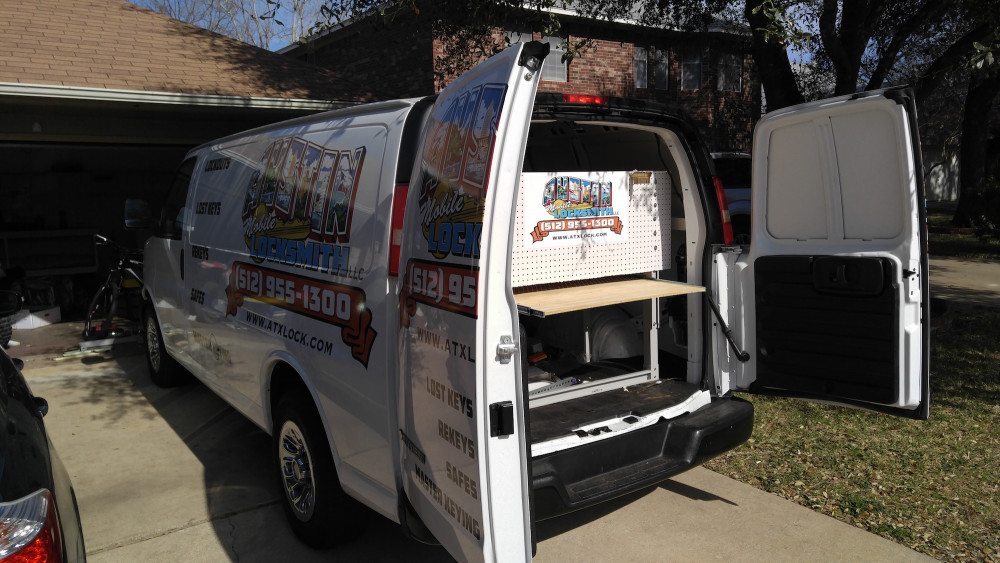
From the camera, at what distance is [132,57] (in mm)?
9305

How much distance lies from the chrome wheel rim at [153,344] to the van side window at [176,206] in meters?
1.02

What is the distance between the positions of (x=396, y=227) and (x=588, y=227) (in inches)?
62.8

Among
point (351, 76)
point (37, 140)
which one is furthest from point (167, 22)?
point (351, 76)

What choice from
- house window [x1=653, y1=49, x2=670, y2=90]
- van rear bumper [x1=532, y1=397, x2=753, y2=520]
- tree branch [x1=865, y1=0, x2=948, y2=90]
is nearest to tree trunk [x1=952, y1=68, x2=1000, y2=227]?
house window [x1=653, y1=49, x2=670, y2=90]

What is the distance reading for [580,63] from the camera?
18.0 m

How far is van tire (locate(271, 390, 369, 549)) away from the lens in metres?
3.66

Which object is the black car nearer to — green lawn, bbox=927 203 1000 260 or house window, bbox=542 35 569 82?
green lawn, bbox=927 203 1000 260

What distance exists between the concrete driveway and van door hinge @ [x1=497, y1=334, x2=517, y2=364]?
5.68 feet

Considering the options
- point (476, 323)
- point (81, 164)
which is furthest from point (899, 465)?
point (81, 164)

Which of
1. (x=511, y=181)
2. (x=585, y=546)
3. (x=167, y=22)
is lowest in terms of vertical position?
(x=585, y=546)

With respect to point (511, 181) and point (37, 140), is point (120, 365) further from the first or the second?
point (511, 181)

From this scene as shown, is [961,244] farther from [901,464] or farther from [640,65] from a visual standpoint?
[901,464]

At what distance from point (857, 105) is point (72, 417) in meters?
6.32

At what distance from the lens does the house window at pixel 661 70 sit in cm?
1928
